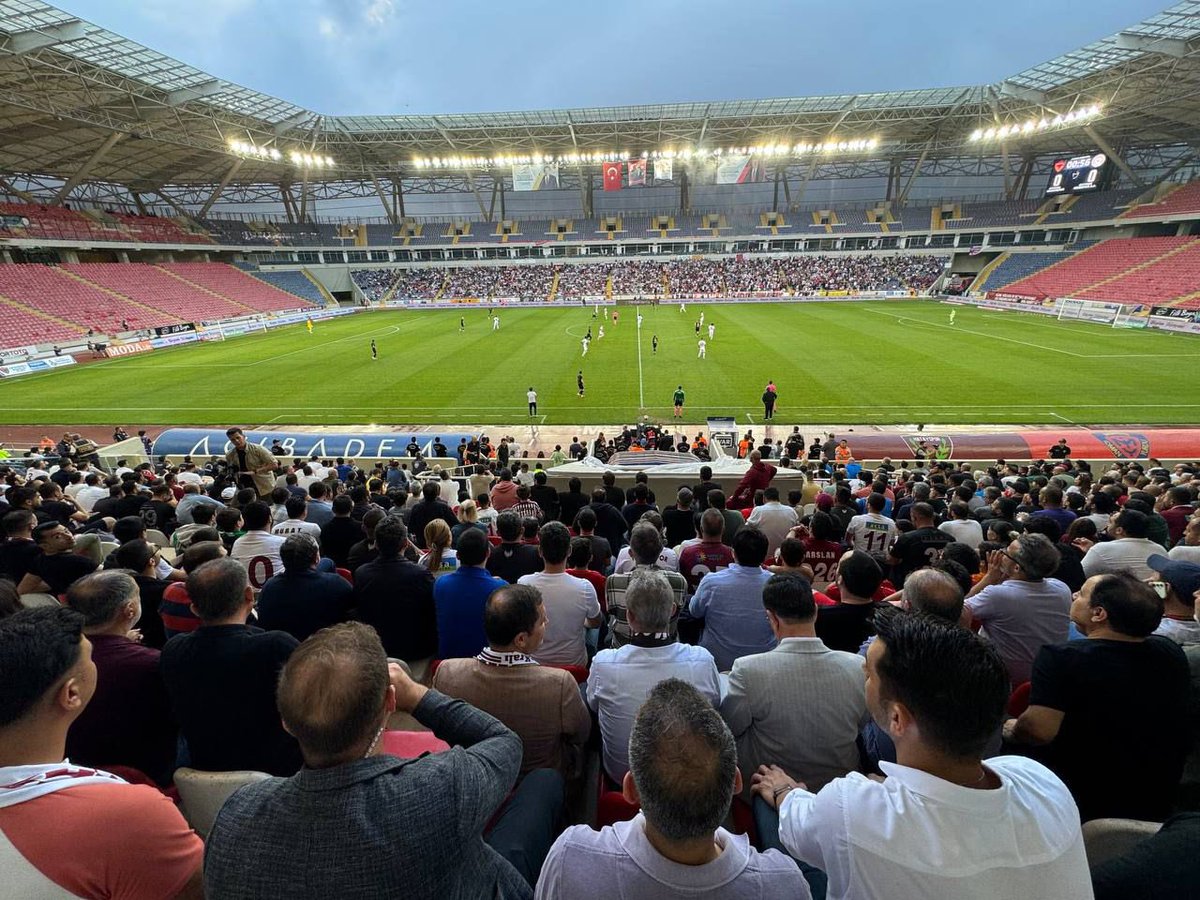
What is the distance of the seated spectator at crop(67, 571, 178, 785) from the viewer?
9.66 feet

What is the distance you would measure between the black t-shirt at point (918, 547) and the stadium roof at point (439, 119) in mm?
44857

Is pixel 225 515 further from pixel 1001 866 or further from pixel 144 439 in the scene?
pixel 144 439

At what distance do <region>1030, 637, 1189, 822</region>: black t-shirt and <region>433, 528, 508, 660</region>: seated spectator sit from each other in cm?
346

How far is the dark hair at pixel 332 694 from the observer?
5.56 ft

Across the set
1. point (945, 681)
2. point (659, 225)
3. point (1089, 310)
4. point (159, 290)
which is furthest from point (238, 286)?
point (1089, 310)

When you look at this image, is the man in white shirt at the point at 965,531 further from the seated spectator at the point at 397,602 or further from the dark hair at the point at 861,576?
the seated spectator at the point at 397,602

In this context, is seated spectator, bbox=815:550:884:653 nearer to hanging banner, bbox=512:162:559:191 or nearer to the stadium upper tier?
hanging banner, bbox=512:162:559:191

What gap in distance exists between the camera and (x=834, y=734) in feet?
9.61

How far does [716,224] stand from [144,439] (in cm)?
7141

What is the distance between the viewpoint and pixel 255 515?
6070mm

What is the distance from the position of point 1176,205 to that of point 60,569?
7582cm

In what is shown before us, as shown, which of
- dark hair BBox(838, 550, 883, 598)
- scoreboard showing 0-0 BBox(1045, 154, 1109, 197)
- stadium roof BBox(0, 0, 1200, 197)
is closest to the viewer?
dark hair BBox(838, 550, 883, 598)

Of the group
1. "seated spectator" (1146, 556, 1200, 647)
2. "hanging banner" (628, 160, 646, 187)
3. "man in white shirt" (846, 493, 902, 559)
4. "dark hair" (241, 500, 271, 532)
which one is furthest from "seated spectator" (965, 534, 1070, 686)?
"hanging banner" (628, 160, 646, 187)

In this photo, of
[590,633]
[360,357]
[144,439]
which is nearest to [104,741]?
[590,633]
